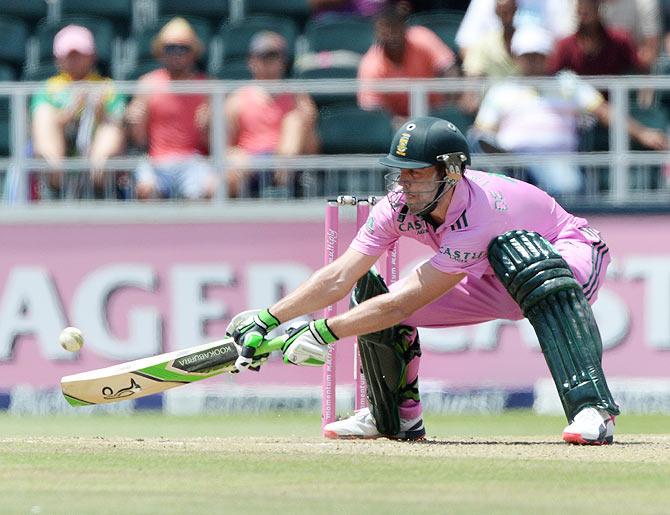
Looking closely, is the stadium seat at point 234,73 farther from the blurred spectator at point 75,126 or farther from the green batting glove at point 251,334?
the green batting glove at point 251,334

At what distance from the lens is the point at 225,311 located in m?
12.9

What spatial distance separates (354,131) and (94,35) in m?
3.05

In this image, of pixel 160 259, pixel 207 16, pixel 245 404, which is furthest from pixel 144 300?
pixel 207 16

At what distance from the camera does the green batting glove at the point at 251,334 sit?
27.3 ft

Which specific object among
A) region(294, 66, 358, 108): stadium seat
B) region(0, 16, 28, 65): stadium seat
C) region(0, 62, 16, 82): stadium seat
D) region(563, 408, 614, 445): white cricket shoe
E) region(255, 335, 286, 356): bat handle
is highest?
region(0, 16, 28, 65): stadium seat

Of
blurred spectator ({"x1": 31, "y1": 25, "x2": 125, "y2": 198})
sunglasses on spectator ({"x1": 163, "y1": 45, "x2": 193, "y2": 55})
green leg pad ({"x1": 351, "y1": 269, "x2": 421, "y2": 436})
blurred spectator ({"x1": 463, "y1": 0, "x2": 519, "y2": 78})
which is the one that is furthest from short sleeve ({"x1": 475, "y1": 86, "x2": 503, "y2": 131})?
green leg pad ({"x1": 351, "y1": 269, "x2": 421, "y2": 436})

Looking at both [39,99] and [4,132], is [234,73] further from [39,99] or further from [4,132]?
[4,132]

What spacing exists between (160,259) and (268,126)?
54.8 inches

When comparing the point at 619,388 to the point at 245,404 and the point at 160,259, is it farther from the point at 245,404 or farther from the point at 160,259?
the point at 160,259

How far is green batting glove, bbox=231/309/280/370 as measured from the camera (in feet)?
27.3

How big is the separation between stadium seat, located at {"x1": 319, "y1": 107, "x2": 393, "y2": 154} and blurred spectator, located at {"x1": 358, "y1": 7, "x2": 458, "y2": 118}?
675mm

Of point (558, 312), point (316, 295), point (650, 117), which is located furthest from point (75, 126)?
point (558, 312)

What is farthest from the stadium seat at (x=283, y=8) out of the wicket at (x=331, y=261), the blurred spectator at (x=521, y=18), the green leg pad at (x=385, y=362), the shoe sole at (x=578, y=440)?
the shoe sole at (x=578, y=440)

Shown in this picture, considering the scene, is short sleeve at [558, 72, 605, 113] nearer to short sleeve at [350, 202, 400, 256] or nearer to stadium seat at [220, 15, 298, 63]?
stadium seat at [220, 15, 298, 63]
